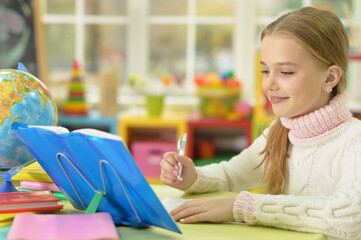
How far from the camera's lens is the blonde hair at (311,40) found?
123cm

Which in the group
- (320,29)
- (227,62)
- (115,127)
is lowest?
(115,127)

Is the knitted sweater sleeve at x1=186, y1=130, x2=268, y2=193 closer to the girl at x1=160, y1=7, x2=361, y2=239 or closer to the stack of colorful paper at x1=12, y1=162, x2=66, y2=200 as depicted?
the girl at x1=160, y1=7, x2=361, y2=239

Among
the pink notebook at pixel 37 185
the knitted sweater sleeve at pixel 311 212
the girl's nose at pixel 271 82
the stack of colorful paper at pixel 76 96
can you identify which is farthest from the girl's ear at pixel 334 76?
the stack of colorful paper at pixel 76 96

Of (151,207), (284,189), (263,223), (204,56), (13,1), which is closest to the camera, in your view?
(151,207)

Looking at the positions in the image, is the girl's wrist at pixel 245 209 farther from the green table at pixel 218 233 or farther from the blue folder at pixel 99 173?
the blue folder at pixel 99 173

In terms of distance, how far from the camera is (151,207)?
94 centimetres

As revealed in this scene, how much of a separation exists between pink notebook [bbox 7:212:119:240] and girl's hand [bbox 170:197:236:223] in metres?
0.16

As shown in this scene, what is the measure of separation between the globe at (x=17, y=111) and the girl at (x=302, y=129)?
0.27 metres

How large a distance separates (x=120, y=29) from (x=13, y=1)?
0.83 m

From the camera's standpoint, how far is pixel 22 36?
3500 millimetres

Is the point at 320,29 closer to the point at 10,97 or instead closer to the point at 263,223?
the point at 263,223

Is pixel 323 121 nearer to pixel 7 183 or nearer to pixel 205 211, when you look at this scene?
pixel 205 211

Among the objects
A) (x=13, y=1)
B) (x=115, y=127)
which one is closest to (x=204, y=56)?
(x=115, y=127)

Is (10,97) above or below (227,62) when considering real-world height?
above
